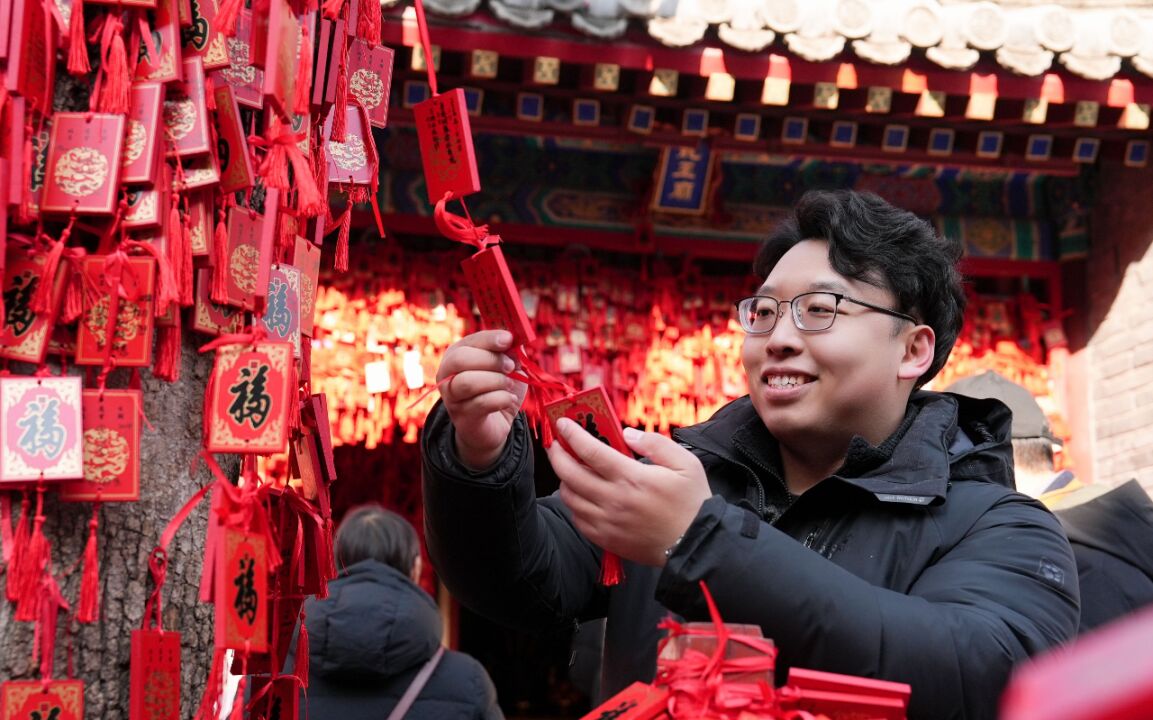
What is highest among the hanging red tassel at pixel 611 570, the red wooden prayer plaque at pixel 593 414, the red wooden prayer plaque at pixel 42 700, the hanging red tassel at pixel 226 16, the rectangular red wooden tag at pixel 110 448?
the hanging red tassel at pixel 226 16

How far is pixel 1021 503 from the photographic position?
5.46 ft

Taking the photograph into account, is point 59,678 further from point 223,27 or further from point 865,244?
point 865,244

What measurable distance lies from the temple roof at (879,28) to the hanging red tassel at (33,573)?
3.15 meters

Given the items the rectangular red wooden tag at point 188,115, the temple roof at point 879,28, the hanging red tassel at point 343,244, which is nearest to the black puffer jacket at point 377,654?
the hanging red tassel at point 343,244

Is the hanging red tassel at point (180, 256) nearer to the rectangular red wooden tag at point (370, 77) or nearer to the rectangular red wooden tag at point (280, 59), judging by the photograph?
the rectangular red wooden tag at point (280, 59)

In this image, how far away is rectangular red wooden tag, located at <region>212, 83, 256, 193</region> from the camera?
155cm

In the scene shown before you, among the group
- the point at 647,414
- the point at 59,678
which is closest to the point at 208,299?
the point at 59,678

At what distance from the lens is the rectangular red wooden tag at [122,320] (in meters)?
1.44

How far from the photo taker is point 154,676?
146cm

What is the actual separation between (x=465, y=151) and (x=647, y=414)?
3.70m

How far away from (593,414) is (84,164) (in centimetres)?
69

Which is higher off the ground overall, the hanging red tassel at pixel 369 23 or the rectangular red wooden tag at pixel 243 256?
the hanging red tassel at pixel 369 23

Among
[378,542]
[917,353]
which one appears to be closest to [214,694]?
[917,353]

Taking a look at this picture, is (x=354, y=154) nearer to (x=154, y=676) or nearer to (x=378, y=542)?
(x=154, y=676)
